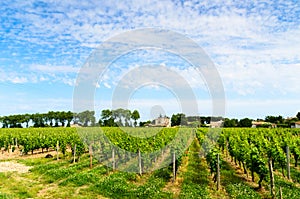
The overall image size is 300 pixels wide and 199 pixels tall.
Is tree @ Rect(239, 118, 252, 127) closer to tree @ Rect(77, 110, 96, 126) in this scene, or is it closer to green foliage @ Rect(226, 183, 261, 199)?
tree @ Rect(77, 110, 96, 126)

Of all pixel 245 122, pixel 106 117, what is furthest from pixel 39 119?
pixel 245 122

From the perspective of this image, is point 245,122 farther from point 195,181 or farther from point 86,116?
point 195,181

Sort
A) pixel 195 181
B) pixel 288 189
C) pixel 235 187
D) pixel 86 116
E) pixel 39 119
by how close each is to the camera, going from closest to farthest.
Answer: pixel 288 189 → pixel 235 187 → pixel 195 181 → pixel 86 116 → pixel 39 119

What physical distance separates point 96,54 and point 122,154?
7826mm

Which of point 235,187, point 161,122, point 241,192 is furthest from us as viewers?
point 161,122

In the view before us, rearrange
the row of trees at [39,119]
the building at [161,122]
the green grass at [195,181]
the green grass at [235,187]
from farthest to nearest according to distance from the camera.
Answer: the row of trees at [39,119], the building at [161,122], the green grass at [195,181], the green grass at [235,187]

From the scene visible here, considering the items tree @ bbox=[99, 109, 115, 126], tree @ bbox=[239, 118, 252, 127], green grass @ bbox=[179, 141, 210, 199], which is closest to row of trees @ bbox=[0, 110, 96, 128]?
tree @ bbox=[99, 109, 115, 126]

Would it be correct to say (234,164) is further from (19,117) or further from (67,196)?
(19,117)

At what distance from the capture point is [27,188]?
13.1 metres

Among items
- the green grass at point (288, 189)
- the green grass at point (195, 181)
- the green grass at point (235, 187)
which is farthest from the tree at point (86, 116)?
the green grass at point (288, 189)

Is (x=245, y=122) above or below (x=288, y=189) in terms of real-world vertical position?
above

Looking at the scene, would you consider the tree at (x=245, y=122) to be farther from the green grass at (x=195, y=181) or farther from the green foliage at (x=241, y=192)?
the green foliage at (x=241, y=192)

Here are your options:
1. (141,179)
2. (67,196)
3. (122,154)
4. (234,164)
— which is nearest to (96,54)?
(122,154)

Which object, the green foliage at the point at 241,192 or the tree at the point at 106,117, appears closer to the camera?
the green foliage at the point at 241,192
